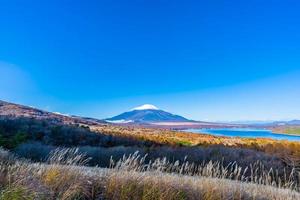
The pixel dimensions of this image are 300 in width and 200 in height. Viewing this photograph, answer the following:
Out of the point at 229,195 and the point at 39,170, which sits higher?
the point at 39,170

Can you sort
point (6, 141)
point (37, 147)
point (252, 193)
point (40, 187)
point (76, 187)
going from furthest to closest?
point (6, 141) < point (37, 147) < point (252, 193) < point (76, 187) < point (40, 187)

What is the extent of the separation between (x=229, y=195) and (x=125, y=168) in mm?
2001

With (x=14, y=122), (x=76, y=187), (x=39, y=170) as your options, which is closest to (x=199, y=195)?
(x=76, y=187)

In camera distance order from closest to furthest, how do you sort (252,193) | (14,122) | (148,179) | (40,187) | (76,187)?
(40,187) < (76,187) < (148,179) < (252,193) < (14,122)

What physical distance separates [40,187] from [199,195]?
285 cm

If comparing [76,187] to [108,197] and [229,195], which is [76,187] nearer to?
[108,197]

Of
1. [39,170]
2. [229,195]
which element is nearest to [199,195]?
[229,195]

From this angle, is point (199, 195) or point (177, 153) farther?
point (177, 153)

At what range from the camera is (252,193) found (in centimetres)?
799

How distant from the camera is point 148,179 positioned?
7.27 m

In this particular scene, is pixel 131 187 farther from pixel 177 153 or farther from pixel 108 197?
pixel 177 153

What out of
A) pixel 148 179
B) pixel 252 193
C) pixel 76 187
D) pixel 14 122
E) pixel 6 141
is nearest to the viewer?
pixel 76 187

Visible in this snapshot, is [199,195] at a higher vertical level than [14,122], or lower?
lower

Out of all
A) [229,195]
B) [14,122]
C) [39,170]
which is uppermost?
[14,122]
